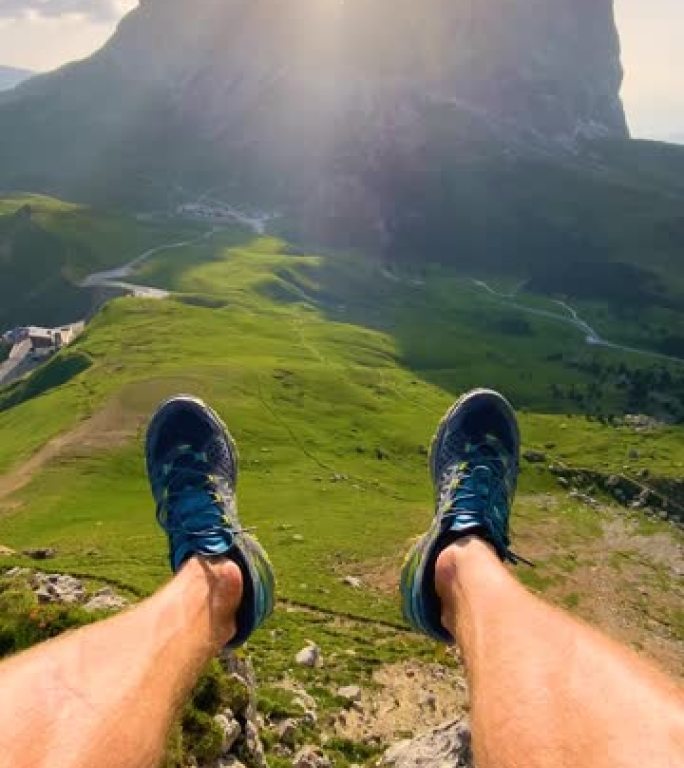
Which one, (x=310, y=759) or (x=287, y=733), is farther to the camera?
(x=287, y=733)

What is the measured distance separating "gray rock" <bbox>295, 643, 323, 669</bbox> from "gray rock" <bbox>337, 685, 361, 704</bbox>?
75.9 inches

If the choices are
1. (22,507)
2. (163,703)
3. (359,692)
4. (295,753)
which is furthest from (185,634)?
(22,507)

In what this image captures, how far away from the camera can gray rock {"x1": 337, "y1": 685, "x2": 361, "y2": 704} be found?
70.9ft

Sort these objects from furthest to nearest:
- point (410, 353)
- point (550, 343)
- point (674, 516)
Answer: point (550, 343) < point (410, 353) < point (674, 516)

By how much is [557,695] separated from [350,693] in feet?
54.8

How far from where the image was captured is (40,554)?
40.3 metres

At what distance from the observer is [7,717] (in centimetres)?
640

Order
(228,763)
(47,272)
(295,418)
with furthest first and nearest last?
(47,272) < (295,418) < (228,763)

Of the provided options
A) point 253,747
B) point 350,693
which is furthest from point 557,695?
point 350,693

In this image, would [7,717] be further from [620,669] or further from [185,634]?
[620,669]

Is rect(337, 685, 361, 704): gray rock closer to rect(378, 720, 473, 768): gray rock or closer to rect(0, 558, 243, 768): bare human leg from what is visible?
rect(378, 720, 473, 768): gray rock

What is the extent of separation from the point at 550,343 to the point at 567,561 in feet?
381

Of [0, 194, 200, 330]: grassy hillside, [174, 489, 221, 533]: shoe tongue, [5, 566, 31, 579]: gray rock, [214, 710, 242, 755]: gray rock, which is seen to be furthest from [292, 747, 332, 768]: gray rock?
[0, 194, 200, 330]: grassy hillside

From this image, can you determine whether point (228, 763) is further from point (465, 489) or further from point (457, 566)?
point (457, 566)
